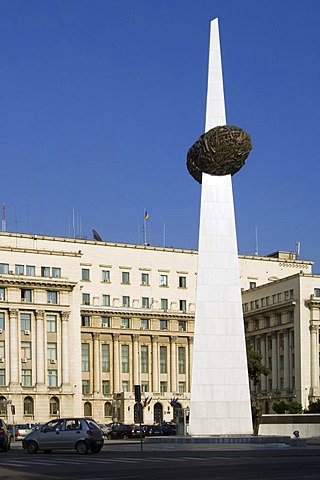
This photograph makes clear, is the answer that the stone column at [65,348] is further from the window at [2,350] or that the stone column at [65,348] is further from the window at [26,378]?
the window at [2,350]

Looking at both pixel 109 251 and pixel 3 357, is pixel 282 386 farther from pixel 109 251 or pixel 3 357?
pixel 3 357

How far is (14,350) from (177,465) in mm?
69184

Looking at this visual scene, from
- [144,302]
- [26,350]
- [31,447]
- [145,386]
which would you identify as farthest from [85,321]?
[31,447]

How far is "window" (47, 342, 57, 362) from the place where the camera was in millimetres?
99250

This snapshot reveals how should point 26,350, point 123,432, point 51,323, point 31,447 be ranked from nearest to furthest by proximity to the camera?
1. point 31,447
2. point 123,432
3. point 26,350
4. point 51,323

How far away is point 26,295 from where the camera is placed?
3898 inches

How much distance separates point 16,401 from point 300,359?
105ft

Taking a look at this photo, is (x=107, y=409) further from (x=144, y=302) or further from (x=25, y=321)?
(x=25, y=321)

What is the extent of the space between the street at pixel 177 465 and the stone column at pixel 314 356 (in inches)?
2670

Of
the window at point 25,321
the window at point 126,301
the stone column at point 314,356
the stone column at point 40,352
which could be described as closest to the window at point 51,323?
the stone column at point 40,352

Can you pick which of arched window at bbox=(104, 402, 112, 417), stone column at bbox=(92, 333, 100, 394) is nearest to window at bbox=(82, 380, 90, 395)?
stone column at bbox=(92, 333, 100, 394)

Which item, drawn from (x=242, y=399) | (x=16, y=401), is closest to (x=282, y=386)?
(x=16, y=401)

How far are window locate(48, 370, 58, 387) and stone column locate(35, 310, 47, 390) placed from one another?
102 centimetres

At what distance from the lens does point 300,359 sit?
10744cm
